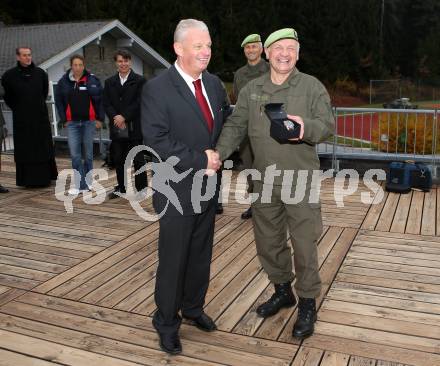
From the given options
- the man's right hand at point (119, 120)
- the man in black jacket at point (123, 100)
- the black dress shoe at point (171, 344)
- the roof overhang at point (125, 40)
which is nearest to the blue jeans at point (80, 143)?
the man in black jacket at point (123, 100)

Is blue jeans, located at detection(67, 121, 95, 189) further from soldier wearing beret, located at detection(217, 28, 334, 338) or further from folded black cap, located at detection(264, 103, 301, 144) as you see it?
folded black cap, located at detection(264, 103, 301, 144)

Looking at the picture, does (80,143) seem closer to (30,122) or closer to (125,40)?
(30,122)

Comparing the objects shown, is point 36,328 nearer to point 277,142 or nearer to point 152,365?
point 152,365

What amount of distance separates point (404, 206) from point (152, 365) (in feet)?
14.7

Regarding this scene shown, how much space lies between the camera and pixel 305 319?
3.33 meters

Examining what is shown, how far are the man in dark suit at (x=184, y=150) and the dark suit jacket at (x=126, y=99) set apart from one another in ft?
11.6

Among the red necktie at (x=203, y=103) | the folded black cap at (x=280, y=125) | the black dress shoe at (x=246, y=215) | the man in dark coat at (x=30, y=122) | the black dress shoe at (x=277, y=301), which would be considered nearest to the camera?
the folded black cap at (x=280, y=125)

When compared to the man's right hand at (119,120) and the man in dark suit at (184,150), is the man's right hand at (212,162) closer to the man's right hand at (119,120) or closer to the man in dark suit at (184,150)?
the man in dark suit at (184,150)

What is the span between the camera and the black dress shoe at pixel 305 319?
329 cm

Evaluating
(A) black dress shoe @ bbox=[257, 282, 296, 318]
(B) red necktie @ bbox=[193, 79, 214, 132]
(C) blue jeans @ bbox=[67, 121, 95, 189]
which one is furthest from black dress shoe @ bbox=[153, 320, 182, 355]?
(C) blue jeans @ bbox=[67, 121, 95, 189]

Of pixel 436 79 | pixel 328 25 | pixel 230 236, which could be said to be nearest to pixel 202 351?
pixel 230 236

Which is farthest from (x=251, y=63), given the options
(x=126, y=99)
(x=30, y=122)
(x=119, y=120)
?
(x=30, y=122)

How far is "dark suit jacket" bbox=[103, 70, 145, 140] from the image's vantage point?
21.5 feet

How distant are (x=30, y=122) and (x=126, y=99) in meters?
1.89
